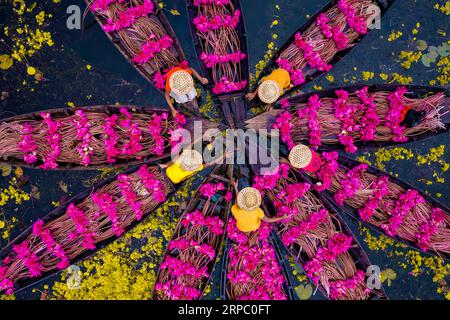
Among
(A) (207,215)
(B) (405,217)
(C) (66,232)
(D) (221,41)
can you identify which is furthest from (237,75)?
(C) (66,232)

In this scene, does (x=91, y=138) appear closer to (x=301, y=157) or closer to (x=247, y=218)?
(x=247, y=218)

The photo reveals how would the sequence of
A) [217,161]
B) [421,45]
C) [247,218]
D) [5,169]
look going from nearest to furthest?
1. [247,218]
2. [217,161]
3. [5,169]
4. [421,45]

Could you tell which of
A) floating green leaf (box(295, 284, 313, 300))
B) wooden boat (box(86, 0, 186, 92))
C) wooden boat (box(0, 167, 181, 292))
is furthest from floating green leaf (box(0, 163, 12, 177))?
floating green leaf (box(295, 284, 313, 300))

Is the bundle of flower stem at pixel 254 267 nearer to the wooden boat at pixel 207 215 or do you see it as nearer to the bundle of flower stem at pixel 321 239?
the wooden boat at pixel 207 215

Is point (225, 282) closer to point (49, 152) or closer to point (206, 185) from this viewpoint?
point (206, 185)

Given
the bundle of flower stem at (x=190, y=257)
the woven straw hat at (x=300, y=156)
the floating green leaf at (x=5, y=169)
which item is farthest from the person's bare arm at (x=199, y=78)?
the floating green leaf at (x=5, y=169)

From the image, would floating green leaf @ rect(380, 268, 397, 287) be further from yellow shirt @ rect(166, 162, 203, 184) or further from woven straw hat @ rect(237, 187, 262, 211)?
yellow shirt @ rect(166, 162, 203, 184)

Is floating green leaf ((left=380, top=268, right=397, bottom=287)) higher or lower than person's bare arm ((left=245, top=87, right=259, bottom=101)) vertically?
lower
